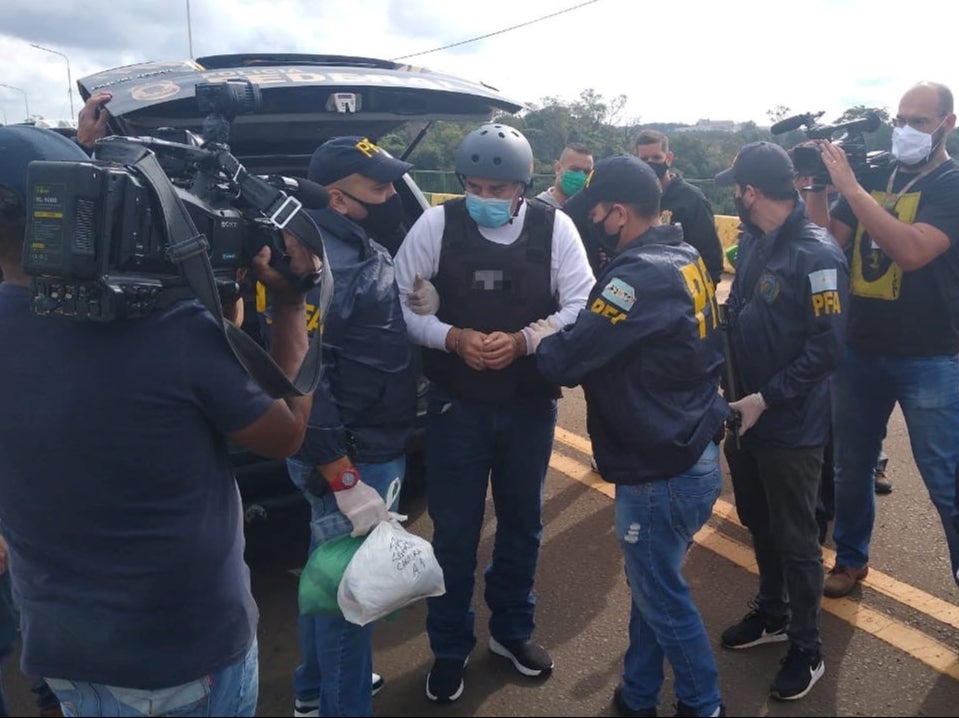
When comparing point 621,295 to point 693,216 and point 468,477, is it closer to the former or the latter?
point 468,477

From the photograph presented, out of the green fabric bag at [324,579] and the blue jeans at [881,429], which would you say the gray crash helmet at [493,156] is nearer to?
the green fabric bag at [324,579]

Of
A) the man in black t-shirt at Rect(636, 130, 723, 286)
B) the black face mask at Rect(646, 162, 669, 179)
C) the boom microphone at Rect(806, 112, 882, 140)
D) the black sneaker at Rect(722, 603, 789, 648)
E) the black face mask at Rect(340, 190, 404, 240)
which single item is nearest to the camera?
the black face mask at Rect(340, 190, 404, 240)

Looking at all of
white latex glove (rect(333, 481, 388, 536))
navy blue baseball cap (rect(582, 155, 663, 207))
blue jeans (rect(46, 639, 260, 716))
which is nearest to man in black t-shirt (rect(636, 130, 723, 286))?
navy blue baseball cap (rect(582, 155, 663, 207))

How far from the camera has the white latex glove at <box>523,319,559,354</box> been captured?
287 cm

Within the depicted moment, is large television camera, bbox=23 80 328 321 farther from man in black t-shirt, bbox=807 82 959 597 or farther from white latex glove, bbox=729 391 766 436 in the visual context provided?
man in black t-shirt, bbox=807 82 959 597

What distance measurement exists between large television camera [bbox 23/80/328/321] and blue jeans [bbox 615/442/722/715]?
146 centimetres

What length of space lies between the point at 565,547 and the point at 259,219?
9.25ft

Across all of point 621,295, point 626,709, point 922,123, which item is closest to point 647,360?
point 621,295

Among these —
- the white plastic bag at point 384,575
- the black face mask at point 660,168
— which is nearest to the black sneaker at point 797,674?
the white plastic bag at point 384,575

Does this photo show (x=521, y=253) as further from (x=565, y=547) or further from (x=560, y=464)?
(x=560, y=464)

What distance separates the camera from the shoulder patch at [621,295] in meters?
2.40

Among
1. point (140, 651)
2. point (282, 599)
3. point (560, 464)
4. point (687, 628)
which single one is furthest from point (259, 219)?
point (560, 464)

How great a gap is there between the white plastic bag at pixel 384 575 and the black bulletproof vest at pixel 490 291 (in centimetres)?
70

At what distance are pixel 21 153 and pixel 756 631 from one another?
2.93 meters
